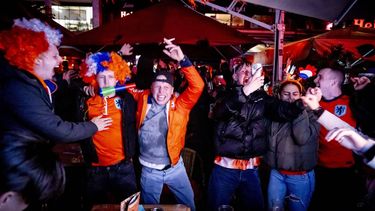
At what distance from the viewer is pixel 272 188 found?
3688 mm

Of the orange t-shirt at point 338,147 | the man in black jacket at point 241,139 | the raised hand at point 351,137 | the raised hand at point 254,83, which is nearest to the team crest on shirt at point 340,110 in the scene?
the orange t-shirt at point 338,147

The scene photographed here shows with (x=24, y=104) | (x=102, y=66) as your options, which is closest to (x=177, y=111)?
(x=102, y=66)

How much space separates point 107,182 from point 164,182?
72cm

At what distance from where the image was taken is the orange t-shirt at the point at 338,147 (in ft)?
12.6

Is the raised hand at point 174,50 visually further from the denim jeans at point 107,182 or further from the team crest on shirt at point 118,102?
the denim jeans at point 107,182

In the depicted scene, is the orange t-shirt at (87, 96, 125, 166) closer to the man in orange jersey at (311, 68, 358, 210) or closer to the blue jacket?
the blue jacket

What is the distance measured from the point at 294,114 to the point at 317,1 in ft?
4.08

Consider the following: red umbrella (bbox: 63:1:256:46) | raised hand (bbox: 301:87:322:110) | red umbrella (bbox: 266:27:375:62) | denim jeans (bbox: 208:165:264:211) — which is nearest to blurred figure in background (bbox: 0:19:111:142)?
denim jeans (bbox: 208:165:264:211)

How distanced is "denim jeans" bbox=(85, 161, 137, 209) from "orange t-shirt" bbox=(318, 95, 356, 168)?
2627 mm

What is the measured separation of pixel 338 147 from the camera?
3850 millimetres

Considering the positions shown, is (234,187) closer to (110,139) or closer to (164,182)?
(164,182)

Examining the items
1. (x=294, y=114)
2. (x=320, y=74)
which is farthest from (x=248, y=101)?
(x=320, y=74)

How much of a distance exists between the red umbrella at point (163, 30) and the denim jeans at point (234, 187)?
7.12 feet

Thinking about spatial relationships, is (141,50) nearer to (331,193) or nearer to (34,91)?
(34,91)
